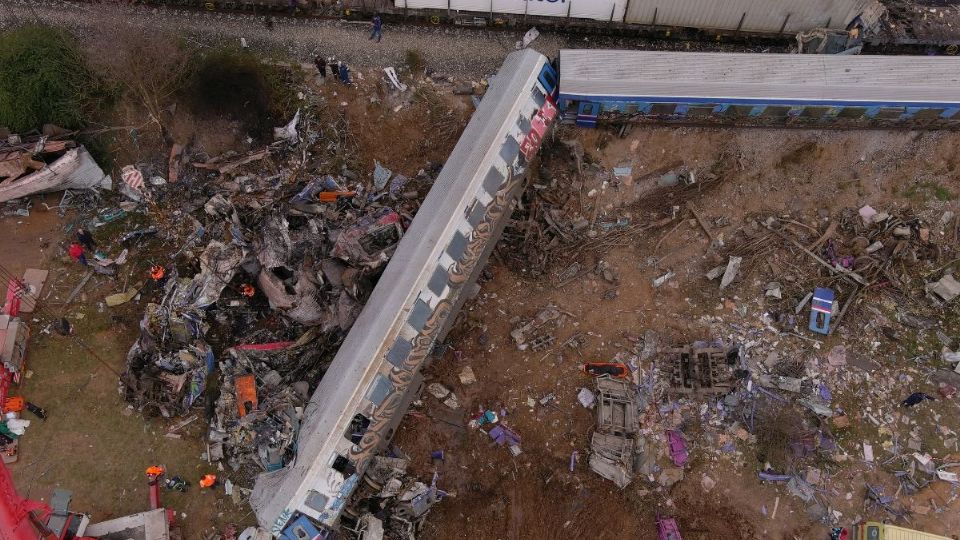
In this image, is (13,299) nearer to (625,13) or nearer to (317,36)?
(317,36)

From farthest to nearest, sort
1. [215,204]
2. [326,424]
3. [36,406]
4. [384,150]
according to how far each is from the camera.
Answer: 1. [384,150]
2. [215,204]
3. [36,406]
4. [326,424]

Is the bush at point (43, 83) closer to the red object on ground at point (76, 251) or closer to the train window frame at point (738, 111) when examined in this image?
the red object on ground at point (76, 251)

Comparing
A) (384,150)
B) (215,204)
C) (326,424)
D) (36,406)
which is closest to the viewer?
(326,424)

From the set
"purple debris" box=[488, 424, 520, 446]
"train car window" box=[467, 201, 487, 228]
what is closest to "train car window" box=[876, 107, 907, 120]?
"train car window" box=[467, 201, 487, 228]

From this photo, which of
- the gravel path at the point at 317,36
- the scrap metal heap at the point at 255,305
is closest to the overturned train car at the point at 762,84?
the gravel path at the point at 317,36

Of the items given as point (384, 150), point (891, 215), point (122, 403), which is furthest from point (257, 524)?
point (891, 215)

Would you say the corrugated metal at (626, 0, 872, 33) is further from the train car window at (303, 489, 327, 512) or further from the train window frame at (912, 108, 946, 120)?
the train car window at (303, 489, 327, 512)

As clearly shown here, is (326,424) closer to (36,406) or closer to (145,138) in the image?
(36,406)
